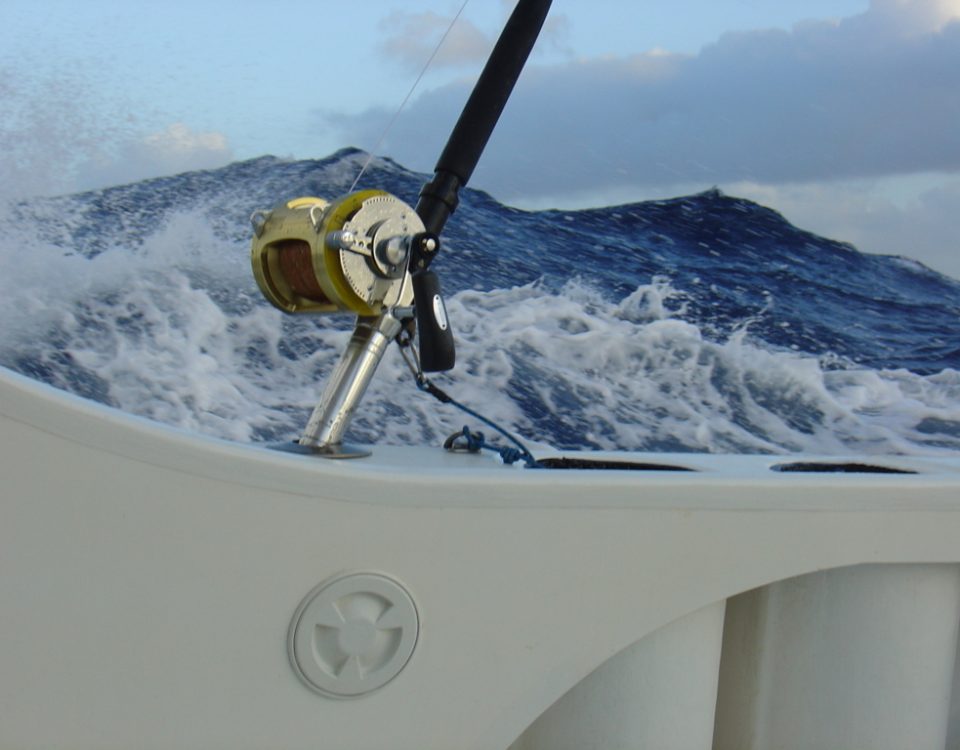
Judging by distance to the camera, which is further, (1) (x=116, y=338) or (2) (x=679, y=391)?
(2) (x=679, y=391)

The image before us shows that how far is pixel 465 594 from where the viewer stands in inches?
31.6

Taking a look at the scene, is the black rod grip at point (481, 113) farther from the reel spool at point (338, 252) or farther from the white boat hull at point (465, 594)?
the white boat hull at point (465, 594)

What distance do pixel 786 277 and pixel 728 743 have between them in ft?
15.6

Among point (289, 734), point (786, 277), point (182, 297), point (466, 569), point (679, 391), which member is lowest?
point (289, 734)

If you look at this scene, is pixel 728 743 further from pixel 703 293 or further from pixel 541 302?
pixel 703 293

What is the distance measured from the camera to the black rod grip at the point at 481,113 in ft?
3.51

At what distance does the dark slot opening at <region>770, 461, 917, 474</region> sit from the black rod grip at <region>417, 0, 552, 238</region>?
46 cm

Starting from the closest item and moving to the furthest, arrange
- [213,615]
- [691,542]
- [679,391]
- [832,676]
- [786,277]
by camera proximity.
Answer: [213,615], [691,542], [832,676], [679,391], [786,277]

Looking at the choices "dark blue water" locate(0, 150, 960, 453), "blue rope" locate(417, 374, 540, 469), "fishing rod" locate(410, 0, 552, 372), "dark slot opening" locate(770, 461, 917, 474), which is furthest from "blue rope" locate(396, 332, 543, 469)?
"dark blue water" locate(0, 150, 960, 453)

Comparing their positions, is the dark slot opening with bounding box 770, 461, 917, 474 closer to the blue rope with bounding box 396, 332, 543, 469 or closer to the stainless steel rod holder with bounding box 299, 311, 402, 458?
the blue rope with bounding box 396, 332, 543, 469

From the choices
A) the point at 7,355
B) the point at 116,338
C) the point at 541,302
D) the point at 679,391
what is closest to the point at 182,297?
the point at 116,338

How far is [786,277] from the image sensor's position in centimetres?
545

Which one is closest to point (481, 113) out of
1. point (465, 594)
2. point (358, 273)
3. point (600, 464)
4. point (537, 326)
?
point (358, 273)

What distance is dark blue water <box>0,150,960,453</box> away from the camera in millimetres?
3904
